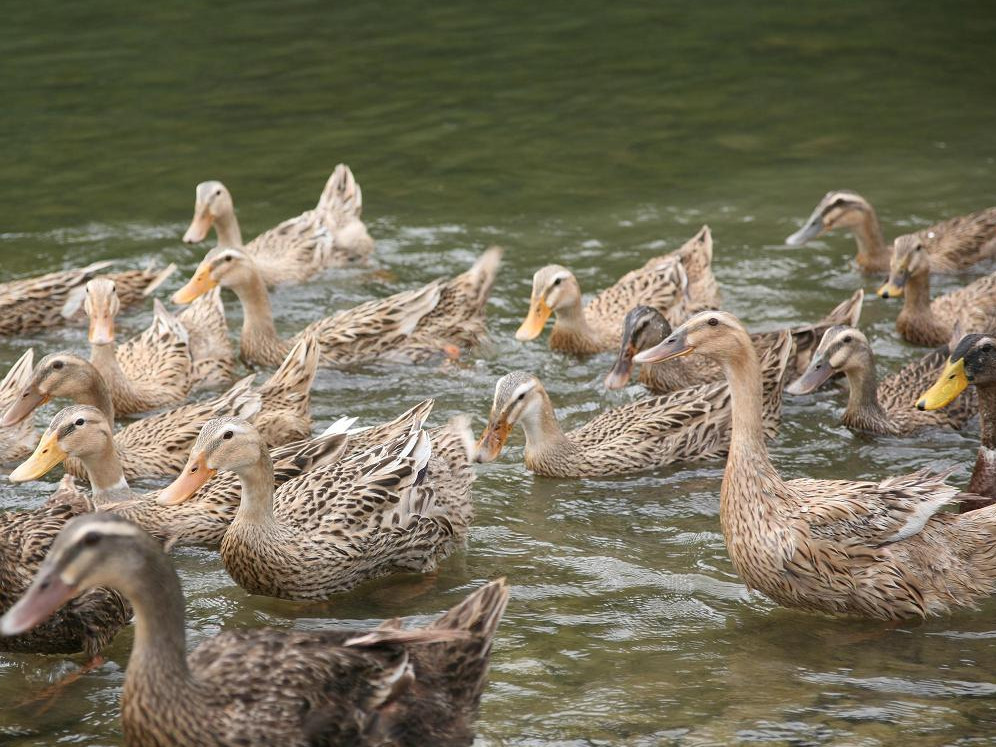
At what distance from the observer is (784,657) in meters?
6.22

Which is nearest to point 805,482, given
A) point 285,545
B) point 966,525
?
point 966,525

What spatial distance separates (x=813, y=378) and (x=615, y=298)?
6.30 ft

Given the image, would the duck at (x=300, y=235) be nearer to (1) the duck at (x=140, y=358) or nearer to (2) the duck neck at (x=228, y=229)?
(2) the duck neck at (x=228, y=229)

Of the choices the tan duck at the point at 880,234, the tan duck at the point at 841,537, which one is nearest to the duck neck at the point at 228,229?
the tan duck at the point at 880,234

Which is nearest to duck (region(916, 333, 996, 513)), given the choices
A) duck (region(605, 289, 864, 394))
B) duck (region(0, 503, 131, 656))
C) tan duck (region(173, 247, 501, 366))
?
duck (region(605, 289, 864, 394))

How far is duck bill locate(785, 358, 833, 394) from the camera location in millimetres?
8719

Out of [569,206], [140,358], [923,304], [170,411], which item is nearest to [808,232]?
[923,304]

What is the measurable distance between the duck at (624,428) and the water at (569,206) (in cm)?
13

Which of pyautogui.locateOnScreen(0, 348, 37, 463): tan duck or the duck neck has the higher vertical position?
the duck neck

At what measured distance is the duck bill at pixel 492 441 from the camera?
800 centimetres

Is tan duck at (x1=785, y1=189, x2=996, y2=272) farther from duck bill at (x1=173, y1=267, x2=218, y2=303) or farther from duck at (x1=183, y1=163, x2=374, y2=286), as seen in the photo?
duck bill at (x1=173, y1=267, x2=218, y2=303)

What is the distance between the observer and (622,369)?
359 inches

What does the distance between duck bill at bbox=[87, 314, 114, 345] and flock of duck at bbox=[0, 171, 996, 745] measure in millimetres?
23

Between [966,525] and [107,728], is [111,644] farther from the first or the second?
[966,525]
